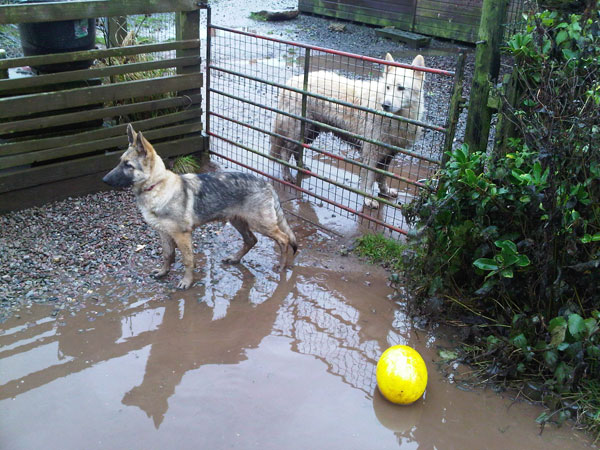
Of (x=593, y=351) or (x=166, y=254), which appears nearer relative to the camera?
(x=593, y=351)

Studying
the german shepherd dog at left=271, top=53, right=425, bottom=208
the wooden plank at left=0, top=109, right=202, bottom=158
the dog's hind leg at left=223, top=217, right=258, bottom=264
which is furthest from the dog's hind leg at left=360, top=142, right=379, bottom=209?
the wooden plank at left=0, top=109, right=202, bottom=158

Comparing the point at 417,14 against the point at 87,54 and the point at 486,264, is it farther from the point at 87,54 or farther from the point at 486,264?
the point at 486,264

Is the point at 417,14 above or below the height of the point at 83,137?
above

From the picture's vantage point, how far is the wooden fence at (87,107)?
589 cm

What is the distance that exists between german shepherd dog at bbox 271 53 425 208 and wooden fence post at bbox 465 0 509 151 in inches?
50.4

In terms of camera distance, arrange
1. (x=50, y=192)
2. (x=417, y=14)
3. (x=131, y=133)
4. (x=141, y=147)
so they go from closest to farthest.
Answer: (x=141, y=147), (x=131, y=133), (x=50, y=192), (x=417, y=14)

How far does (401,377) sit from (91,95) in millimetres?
4619

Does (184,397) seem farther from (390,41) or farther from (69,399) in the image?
(390,41)

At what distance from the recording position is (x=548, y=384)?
12.5ft

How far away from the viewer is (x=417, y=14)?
48.6ft

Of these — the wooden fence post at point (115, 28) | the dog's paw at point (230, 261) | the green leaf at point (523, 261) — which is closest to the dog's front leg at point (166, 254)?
the dog's paw at point (230, 261)

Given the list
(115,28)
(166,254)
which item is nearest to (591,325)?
(166,254)

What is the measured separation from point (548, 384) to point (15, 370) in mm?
3614

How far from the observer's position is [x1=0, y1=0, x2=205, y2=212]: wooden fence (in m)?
5.89
